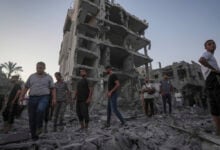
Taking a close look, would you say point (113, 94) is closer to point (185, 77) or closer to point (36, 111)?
point (36, 111)

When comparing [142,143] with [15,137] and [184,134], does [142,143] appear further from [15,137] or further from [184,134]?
[15,137]

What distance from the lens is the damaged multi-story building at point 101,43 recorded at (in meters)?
19.6

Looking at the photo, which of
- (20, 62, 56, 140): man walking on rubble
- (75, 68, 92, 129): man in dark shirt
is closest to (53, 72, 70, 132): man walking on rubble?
(75, 68, 92, 129): man in dark shirt

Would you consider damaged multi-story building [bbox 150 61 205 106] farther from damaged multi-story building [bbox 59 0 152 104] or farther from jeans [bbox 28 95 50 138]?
jeans [bbox 28 95 50 138]

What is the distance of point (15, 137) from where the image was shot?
3359 mm

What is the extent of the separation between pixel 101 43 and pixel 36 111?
59.3 ft

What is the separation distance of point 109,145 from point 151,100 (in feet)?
17.4

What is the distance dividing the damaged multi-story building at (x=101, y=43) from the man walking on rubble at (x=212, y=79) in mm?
15623

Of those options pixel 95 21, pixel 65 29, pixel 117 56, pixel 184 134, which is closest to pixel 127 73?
pixel 117 56

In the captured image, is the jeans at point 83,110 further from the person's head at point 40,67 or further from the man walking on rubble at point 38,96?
the person's head at point 40,67

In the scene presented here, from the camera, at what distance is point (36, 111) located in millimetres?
3574

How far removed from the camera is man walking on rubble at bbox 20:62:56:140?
138 inches

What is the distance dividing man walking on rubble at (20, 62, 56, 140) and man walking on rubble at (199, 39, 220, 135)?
3.40m

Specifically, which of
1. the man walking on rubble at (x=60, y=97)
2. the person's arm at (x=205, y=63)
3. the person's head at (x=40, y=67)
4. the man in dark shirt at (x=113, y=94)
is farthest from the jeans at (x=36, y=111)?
the person's arm at (x=205, y=63)
